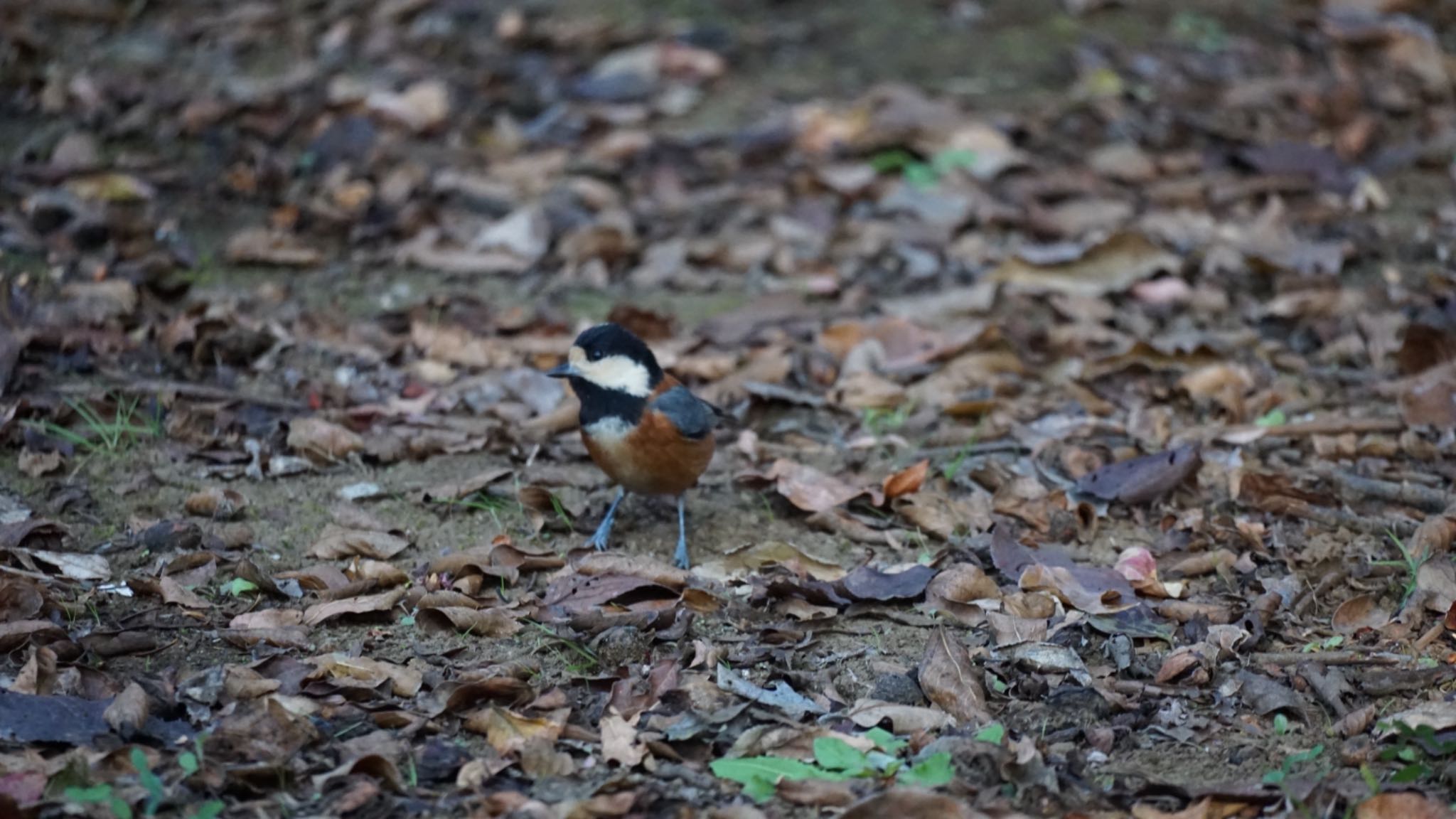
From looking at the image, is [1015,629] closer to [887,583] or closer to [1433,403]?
[887,583]

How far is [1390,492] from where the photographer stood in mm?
4613

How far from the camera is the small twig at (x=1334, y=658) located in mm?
3699

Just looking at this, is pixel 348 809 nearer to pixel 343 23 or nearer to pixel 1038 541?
pixel 1038 541

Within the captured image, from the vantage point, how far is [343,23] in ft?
26.9

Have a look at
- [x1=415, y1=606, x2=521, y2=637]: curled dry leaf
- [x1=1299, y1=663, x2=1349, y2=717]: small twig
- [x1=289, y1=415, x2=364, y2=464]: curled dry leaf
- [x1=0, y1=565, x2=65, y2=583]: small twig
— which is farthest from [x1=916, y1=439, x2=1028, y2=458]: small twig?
[x1=0, y1=565, x2=65, y2=583]: small twig

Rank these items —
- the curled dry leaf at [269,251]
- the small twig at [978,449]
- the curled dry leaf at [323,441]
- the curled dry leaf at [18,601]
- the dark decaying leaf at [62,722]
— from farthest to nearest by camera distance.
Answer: the curled dry leaf at [269,251]
the small twig at [978,449]
the curled dry leaf at [323,441]
the curled dry leaf at [18,601]
the dark decaying leaf at [62,722]

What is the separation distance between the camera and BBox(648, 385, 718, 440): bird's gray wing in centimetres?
Answer: 460

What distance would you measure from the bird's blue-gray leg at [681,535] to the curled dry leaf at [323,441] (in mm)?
1086

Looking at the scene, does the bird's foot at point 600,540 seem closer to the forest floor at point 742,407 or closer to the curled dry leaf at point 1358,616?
the forest floor at point 742,407

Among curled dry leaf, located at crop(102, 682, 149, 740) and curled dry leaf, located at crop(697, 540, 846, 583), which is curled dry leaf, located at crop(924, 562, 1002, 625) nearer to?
curled dry leaf, located at crop(697, 540, 846, 583)

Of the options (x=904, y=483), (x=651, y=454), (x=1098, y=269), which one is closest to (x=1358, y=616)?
(x=904, y=483)

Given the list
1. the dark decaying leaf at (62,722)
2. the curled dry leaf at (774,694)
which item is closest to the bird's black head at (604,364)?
the curled dry leaf at (774,694)

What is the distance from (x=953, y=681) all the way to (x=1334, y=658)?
1007 millimetres

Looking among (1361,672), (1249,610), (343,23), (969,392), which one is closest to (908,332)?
(969,392)
